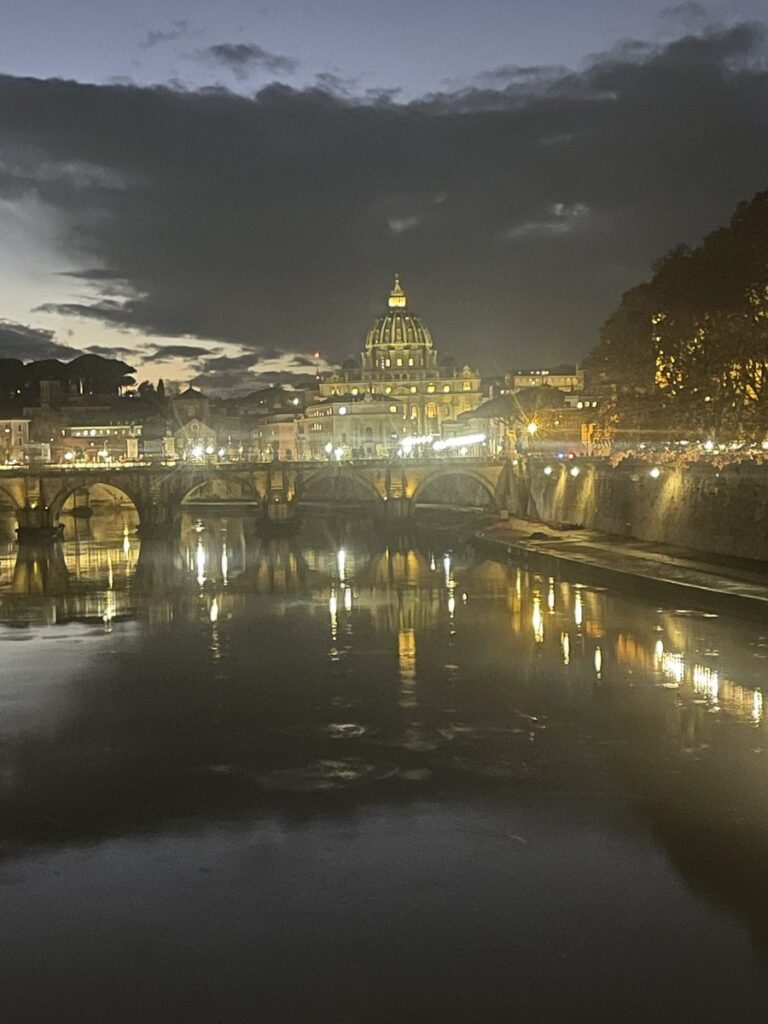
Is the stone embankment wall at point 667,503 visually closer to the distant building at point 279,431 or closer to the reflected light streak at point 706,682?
the reflected light streak at point 706,682

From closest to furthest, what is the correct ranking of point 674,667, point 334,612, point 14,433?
point 674,667
point 334,612
point 14,433

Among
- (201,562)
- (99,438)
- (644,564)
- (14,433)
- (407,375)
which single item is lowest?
(201,562)

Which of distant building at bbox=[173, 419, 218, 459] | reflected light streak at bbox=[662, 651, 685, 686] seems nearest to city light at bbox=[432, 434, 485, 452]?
distant building at bbox=[173, 419, 218, 459]

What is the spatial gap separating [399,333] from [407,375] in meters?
7.59

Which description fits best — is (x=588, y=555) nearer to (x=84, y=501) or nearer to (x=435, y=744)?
(x=435, y=744)

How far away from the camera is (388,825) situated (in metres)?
15.2

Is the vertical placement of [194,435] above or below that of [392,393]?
below

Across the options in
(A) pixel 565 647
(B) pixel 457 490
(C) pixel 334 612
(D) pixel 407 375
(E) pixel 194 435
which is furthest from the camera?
(D) pixel 407 375

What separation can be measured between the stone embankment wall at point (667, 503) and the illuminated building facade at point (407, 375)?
84447mm

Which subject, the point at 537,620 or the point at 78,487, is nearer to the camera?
the point at 537,620

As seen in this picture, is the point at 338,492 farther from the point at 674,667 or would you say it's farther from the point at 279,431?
the point at 674,667

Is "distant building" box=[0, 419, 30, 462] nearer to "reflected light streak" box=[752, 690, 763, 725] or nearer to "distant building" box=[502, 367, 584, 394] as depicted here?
"distant building" box=[502, 367, 584, 394]

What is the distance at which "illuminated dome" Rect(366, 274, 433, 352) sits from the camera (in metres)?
163

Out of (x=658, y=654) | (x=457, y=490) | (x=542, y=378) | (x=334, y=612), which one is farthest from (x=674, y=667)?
(x=542, y=378)
